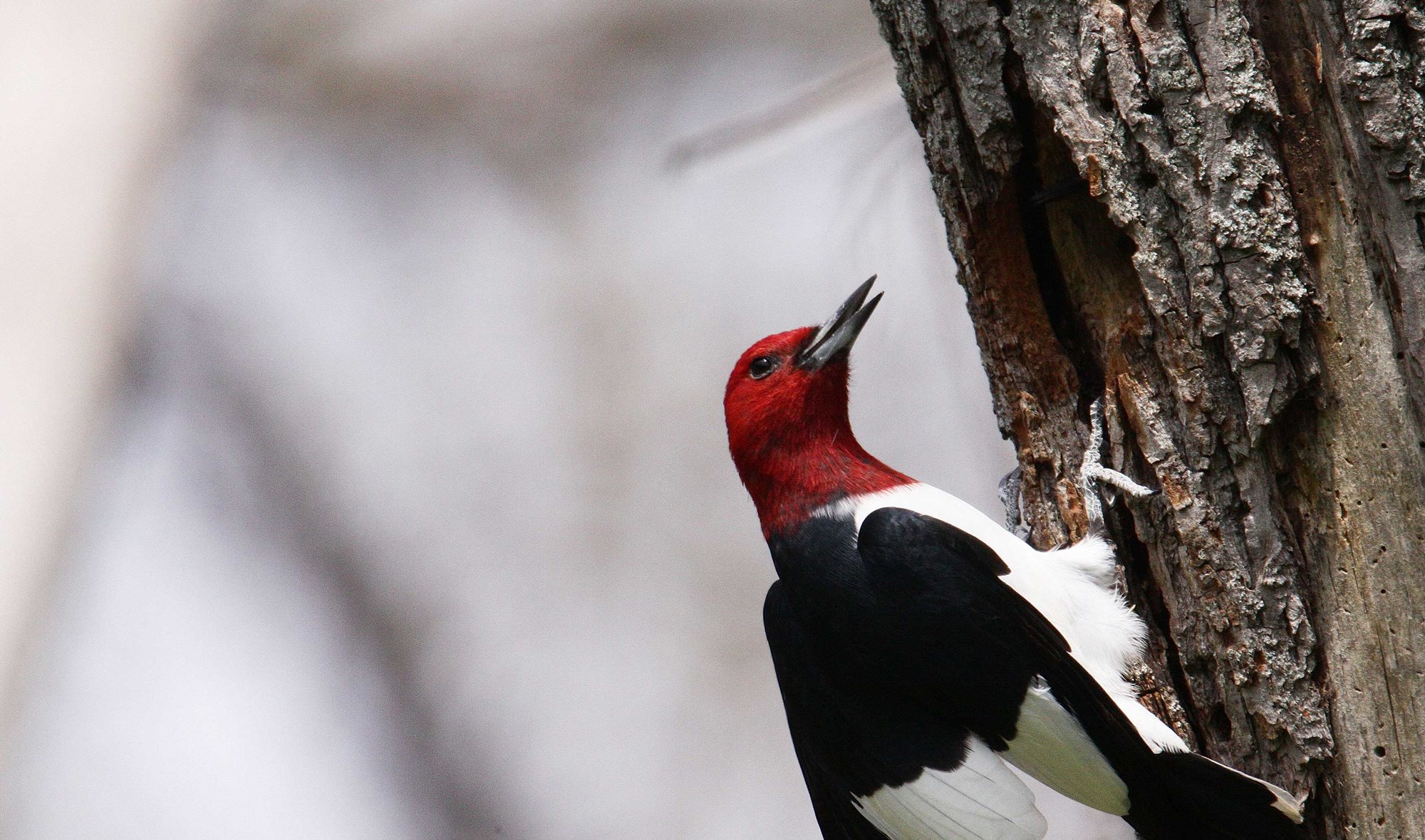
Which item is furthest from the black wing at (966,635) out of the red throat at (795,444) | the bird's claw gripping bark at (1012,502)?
the bird's claw gripping bark at (1012,502)

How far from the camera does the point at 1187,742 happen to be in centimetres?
190

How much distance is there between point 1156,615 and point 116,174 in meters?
2.97

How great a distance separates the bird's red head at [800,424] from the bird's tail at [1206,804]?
87cm

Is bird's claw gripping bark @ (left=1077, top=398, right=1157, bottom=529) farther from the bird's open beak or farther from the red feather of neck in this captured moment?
the bird's open beak

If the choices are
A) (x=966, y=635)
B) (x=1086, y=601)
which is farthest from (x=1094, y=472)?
(x=966, y=635)

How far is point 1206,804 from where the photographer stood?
1784 mm

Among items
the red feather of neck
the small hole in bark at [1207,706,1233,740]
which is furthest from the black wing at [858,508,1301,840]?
the red feather of neck

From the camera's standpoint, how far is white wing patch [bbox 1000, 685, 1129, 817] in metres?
1.96

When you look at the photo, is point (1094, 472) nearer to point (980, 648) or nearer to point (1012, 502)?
point (980, 648)

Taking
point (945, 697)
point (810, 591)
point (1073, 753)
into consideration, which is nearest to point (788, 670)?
point (810, 591)

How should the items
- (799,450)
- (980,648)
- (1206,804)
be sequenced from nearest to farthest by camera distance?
(1206,804), (980,648), (799,450)

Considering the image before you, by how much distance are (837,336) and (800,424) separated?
0.85 feet

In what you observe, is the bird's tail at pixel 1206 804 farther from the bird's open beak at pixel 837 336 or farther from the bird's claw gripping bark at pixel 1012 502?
the bird's open beak at pixel 837 336

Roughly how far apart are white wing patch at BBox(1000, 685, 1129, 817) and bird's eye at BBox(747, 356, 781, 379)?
102cm
